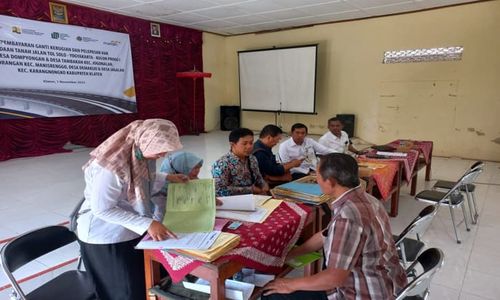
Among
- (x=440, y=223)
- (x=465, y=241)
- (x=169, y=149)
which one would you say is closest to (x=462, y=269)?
(x=465, y=241)

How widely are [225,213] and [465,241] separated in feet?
7.72

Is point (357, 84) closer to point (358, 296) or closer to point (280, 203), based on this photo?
point (280, 203)

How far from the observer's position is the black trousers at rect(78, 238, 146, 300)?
1.51 m

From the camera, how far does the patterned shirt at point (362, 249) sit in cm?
109

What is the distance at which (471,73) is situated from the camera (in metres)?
6.12

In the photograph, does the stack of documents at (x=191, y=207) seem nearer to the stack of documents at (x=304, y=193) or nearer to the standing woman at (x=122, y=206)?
the standing woman at (x=122, y=206)

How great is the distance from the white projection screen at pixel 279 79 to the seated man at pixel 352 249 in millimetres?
6837

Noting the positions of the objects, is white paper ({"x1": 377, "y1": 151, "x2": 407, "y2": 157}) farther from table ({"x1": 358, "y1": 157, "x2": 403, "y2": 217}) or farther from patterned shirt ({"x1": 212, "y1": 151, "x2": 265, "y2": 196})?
patterned shirt ({"x1": 212, "y1": 151, "x2": 265, "y2": 196})

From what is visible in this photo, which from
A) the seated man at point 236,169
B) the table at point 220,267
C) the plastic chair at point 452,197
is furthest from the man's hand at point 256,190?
the plastic chair at point 452,197

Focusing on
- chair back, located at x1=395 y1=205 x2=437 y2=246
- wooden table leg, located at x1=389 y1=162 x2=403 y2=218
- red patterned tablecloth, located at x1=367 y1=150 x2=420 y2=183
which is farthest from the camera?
red patterned tablecloth, located at x1=367 y1=150 x2=420 y2=183

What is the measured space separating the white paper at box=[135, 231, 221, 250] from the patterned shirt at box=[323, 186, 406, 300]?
416 mm

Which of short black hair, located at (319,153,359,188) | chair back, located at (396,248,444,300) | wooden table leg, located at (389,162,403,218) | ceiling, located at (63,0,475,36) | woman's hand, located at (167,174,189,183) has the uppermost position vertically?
ceiling, located at (63,0,475,36)

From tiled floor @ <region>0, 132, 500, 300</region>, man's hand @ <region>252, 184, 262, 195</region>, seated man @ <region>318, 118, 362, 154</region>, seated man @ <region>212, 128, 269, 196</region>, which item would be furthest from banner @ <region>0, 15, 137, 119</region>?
man's hand @ <region>252, 184, 262, 195</region>

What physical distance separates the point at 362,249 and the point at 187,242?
611mm
